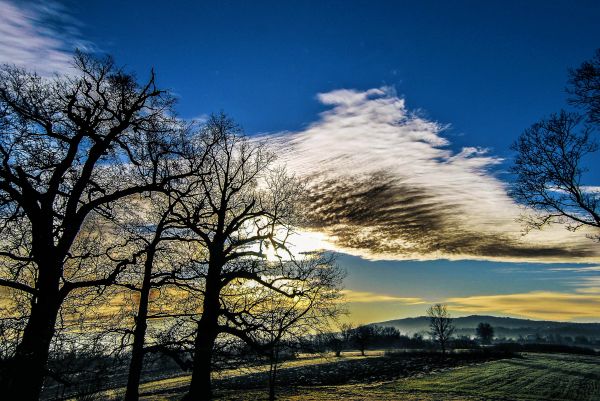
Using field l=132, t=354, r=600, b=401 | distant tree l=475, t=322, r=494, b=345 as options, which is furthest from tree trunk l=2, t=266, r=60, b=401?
distant tree l=475, t=322, r=494, b=345

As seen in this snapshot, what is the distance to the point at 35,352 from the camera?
24.4 ft

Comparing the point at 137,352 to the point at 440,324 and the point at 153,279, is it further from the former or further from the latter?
the point at 440,324

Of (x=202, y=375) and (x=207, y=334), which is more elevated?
(x=207, y=334)

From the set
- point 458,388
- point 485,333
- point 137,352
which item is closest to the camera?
point 137,352

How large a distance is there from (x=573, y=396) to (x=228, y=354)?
113 feet

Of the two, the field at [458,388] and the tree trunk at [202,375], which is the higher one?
the tree trunk at [202,375]

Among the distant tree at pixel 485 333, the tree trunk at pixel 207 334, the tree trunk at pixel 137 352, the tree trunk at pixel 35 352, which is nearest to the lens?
the tree trunk at pixel 35 352

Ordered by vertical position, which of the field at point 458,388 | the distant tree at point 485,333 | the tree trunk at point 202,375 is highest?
the tree trunk at point 202,375

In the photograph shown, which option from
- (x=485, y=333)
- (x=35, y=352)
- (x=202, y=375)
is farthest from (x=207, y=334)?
(x=485, y=333)

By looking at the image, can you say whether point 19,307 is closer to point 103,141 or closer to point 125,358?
point 125,358

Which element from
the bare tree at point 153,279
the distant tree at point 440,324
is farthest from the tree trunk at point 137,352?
the distant tree at point 440,324

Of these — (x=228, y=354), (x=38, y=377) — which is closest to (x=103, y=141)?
(x=38, y=377)

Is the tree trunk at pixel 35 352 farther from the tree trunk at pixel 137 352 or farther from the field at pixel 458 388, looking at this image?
the field at pixel 458 388

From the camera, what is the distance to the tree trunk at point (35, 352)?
7062 millimetres
